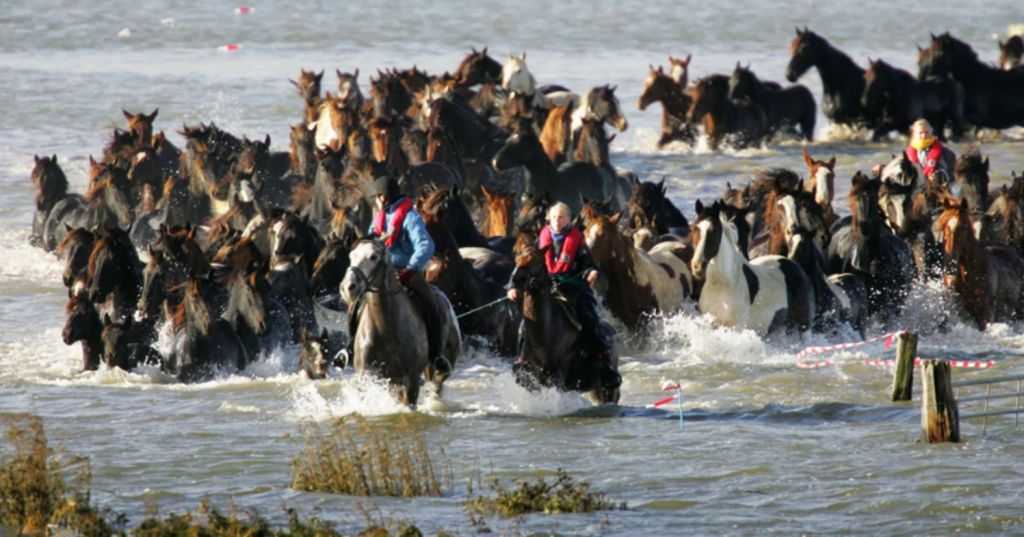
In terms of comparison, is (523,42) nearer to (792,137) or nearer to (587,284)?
(792,137)

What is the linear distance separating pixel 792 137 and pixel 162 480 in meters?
23.1

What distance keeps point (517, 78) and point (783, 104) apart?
18.0 ft

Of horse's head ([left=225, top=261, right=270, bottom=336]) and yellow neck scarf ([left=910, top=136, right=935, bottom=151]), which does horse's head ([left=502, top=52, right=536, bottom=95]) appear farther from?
horse's head ([left=225, top=261, right=270, bottom=336])

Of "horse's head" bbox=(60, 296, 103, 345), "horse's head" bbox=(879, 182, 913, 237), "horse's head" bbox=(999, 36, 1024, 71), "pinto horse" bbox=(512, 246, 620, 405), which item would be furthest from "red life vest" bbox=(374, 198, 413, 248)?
"horse's head" bbox=(999, 36, 1024, 71)

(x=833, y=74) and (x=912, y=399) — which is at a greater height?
(x=833, y=74)

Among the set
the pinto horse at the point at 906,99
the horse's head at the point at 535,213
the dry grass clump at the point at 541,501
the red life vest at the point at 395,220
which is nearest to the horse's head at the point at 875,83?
the pinto horse at the point at 906,99

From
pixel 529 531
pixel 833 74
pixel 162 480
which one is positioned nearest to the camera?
pixel 529 531

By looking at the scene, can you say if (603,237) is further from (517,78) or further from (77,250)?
(517,78)

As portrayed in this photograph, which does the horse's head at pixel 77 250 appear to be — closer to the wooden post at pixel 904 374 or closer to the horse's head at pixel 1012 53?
the wooden post at pixel 904 374

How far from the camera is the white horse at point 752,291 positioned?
14430 millimetres

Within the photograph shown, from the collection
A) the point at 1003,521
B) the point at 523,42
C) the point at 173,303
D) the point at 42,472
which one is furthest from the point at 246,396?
the point at 523,42

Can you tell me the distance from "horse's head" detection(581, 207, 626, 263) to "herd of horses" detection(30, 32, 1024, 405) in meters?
0.02

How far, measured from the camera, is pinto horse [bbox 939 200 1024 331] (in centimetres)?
1509

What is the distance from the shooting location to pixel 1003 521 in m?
8.73
